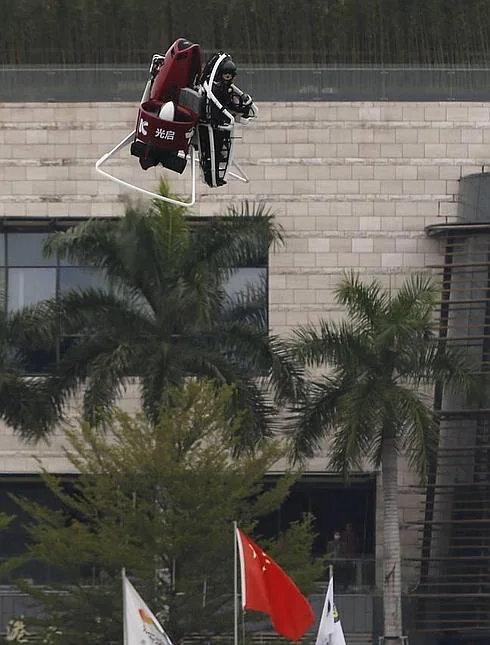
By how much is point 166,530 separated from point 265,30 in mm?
17069

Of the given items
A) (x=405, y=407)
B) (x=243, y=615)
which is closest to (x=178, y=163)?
(x=243, y=615)

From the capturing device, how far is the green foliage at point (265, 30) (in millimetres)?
52125

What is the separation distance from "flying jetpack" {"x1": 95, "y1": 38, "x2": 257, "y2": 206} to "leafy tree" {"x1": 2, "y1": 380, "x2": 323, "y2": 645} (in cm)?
2225

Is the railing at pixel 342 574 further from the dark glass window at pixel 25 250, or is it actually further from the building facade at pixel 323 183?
the dark glass window at pixel 25 250

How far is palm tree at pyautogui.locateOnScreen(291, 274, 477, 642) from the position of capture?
41.8 meters

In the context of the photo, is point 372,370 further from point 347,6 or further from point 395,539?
point 347,6

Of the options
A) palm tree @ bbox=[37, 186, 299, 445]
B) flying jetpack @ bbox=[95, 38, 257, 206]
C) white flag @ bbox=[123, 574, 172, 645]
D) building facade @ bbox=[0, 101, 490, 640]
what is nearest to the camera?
flying jetpack @ bbox=[95, 38, 257, 206]

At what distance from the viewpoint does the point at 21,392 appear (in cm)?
4259

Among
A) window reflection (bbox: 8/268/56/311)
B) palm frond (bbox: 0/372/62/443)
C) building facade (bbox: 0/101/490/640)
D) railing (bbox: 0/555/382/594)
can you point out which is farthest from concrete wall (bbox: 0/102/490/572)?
palm frond (bbox: 0/372/62/443)

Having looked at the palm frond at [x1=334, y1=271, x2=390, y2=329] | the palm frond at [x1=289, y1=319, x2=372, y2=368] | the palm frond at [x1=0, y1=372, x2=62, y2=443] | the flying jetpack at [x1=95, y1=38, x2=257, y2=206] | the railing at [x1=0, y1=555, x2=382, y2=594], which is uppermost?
the palm frond at [x1=334, y1=271, x2=390, y2=329]

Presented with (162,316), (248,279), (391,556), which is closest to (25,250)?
(248,279)

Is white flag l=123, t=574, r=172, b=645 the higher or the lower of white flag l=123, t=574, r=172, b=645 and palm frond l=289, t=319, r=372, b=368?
the lower

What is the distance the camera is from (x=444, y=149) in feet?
171

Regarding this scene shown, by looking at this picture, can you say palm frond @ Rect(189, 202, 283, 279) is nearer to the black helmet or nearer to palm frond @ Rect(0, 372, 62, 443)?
palm frond @ Rect(0, 372, 62, 443)
